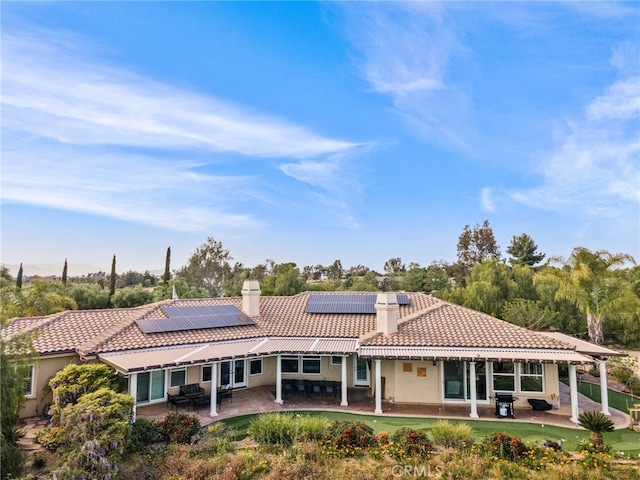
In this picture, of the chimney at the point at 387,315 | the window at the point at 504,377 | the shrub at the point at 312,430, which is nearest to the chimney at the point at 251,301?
the chimney at the point at 387,315

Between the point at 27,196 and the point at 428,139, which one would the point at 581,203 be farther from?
the point at 27,196

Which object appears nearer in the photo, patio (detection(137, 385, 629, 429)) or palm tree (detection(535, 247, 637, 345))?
patio (detection(137, 385, 629, 429))

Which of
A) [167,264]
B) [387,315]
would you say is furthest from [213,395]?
[167,264]

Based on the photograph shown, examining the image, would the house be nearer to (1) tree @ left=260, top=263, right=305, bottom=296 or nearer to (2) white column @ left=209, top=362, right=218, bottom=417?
(2) white column @ left=209, top=362, right=218, bottom=417

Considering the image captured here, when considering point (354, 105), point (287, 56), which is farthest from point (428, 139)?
point (287, 56)

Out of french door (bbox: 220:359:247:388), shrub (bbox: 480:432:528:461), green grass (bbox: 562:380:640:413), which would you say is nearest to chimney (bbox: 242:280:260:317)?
french door (bbox: 220:359:247:388)

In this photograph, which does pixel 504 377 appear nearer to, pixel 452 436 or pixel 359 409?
pixel 452 436

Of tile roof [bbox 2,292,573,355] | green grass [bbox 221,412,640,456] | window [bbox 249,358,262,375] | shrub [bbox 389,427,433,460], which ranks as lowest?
green grass [bbox 221,412,640,456]
